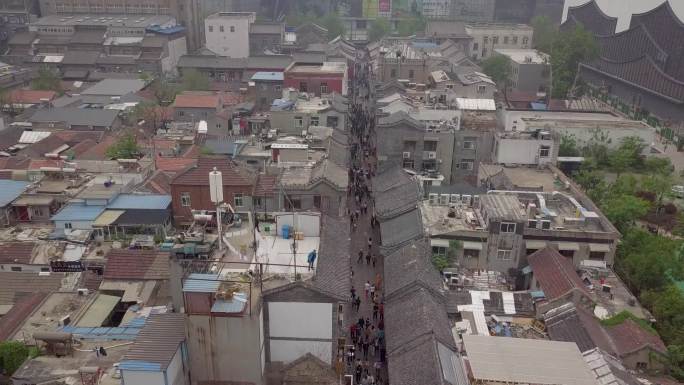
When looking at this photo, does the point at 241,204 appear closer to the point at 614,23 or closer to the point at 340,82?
the point at 340,82

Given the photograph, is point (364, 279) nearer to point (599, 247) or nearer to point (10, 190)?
point (599, 247)

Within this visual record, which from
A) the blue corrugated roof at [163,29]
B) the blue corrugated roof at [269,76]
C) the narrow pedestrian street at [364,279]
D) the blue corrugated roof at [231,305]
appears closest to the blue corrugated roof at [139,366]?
the blue corrugated roof at [231,305]

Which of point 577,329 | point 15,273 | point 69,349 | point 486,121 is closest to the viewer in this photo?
point 69,349

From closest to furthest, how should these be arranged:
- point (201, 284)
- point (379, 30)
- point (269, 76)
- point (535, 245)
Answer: point (201, 284), point (535, 245), point (269, 76), point (379, 30)

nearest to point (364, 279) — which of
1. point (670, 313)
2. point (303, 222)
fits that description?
point (303, 222)

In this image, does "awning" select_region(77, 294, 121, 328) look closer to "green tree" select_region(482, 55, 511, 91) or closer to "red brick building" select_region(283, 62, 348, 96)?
"red brick building" select_region(283, 62, 348, 96)

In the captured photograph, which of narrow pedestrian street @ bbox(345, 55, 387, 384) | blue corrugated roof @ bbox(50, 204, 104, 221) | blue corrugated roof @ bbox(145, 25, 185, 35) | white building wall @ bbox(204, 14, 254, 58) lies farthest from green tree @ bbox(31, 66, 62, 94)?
blue corrugated roof @ bbox(50, 204, 104, 221)

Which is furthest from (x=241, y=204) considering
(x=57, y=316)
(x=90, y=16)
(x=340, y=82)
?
(x=90, y=16)
